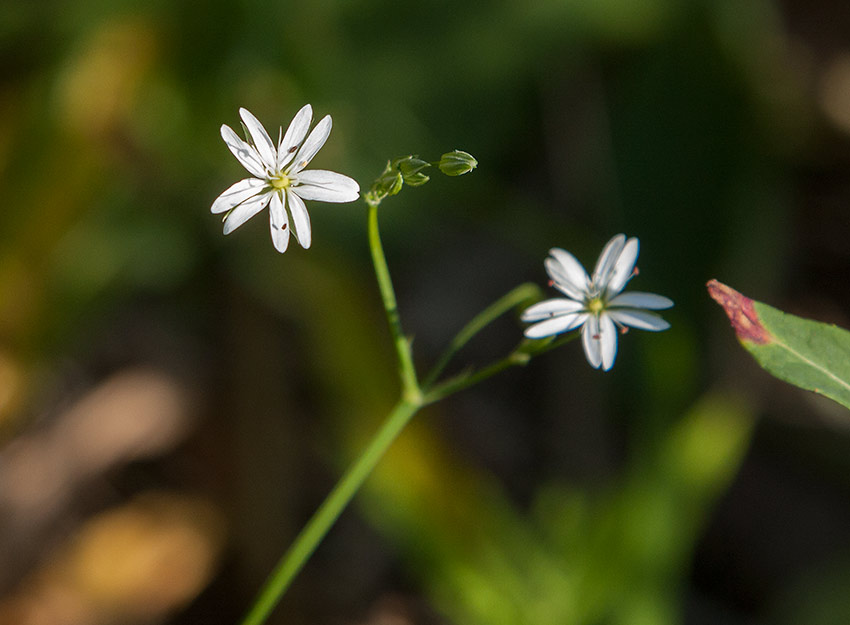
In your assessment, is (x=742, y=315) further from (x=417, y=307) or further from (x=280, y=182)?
(x=417, y=307)

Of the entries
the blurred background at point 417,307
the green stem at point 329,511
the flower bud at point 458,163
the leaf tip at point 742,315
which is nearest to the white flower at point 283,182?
the flower bud at point 458,163

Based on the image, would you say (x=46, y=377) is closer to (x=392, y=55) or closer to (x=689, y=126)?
(x=392, y=55)

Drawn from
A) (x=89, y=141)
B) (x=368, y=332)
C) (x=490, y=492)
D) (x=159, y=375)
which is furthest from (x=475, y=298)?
(x=89, y=141)

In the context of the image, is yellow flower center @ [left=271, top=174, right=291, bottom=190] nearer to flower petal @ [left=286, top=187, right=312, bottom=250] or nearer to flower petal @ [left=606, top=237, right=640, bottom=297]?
flower petal @ [left=286, top=187, right=312, bottom=250]

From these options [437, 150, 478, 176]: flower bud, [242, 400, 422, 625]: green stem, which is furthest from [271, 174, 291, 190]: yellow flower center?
[242, 400, 422, 625]: green stem

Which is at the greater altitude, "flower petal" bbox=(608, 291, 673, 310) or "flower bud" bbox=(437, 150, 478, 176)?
"flower bud" bbox=(437, 150, 478, 176)

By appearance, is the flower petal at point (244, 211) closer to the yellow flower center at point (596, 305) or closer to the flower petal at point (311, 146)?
the flower petal at point (311, 146)
